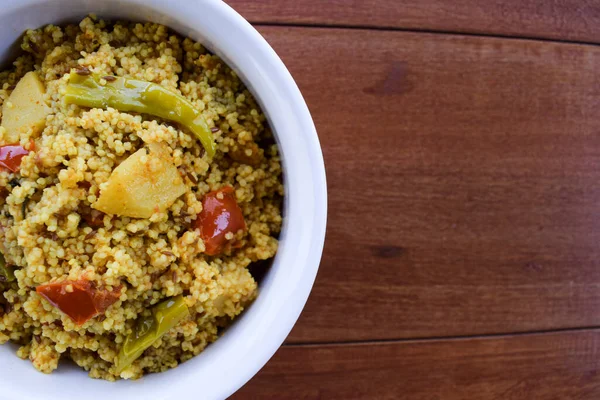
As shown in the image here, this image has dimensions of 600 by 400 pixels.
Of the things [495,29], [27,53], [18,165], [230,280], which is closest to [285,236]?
[230,280]

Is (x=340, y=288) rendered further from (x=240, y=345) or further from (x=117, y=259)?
(x=117, y=259)

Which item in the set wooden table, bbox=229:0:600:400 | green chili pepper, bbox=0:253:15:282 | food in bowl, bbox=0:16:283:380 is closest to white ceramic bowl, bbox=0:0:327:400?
food in bowl, bbox=0:16:283:380

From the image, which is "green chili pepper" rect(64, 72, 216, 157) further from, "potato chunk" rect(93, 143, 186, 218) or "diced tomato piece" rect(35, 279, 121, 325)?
"diced tomato piece" rect(35, 279, 121, 325)

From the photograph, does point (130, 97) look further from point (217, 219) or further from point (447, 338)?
point (447, 338)

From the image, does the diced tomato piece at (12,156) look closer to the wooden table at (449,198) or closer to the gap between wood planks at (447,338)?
the wooden table at (449,198)

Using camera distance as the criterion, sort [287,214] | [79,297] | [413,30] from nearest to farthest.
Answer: [79,297]
[287,214]
[413,30]

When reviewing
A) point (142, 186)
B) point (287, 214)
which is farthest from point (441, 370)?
point (142, 186)

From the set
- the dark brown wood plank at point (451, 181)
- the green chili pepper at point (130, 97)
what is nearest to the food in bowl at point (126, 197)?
the green chili pepper at point (130, 97)
